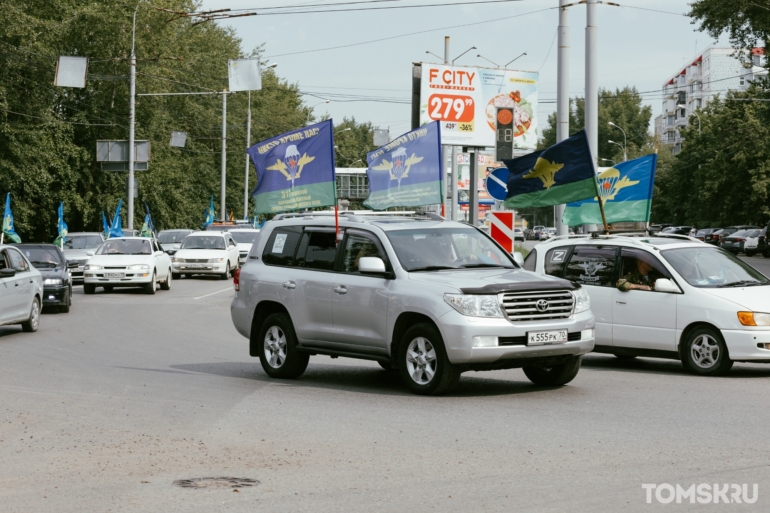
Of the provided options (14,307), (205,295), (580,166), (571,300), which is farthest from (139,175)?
(571,300)

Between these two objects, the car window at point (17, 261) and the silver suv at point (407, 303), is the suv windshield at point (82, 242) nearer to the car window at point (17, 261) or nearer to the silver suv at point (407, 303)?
the car window at point (17, 261)

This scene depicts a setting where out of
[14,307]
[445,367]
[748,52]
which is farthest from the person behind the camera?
[748,52]

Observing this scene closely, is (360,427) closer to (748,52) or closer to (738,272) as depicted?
(738,272)

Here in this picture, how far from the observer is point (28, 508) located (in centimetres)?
659

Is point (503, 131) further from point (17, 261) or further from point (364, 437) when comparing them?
point (364, 437)

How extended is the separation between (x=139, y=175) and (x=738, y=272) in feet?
165

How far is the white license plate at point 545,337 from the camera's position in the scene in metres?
11.3

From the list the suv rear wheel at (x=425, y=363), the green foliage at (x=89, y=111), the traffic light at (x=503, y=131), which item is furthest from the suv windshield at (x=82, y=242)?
the suv rear wheel at (x=425, y=363)

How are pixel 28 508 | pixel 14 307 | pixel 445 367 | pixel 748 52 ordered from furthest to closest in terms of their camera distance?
pixel 748 52
pixel 14 307
pixel 445 367
pixel 28 508

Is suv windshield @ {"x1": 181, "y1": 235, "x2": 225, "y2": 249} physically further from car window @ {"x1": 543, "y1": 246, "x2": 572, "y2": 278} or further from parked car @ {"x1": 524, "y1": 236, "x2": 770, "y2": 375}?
parked car @ {"x1": 524, "y1": 236, "x2": 770, "y2": 375}

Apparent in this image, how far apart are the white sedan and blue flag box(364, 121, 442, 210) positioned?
10.0m

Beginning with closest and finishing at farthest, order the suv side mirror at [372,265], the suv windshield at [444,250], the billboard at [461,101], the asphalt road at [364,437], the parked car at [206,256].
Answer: the asphalt road at [364,437]
the suv side mirror at [372,265]
the suv windshield at [444,250]
the billboard at [461,101]
the parked car at [206,256]

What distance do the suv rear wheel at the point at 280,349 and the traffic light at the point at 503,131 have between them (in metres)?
11.1

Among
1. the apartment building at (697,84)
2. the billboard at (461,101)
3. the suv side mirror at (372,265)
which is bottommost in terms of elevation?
the suv side mirror at (372,265)
